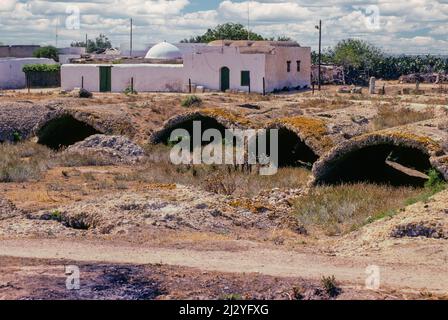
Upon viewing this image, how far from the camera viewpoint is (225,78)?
46.0m

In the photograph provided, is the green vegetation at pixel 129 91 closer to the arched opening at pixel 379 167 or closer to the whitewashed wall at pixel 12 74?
the whitewashed wall at pixel 12 74

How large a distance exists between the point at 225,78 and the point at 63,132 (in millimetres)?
19518

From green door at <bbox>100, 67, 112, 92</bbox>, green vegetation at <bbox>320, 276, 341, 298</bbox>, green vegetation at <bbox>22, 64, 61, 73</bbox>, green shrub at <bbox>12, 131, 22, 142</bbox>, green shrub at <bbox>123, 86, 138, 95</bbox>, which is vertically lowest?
green vegetation at <bbox>320, 276, 341, 298</bbox>

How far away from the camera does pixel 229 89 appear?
4581 cm

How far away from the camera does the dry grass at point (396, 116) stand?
79.7ft

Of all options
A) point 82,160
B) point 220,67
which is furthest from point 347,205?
point 220,67

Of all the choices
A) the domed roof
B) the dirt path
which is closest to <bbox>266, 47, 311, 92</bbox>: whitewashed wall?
the domed roof

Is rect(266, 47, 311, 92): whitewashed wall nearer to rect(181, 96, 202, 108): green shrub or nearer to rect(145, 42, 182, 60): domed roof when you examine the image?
rect(145, 42, 182, 60): domed roof

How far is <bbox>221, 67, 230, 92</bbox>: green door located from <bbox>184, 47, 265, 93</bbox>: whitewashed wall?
0.68 feet

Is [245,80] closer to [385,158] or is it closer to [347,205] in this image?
[385,158]

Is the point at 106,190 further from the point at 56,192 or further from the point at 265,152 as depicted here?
the point at 265,152

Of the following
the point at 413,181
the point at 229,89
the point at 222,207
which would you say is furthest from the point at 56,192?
the point at 229,89

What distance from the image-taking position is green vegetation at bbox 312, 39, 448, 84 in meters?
62.8
